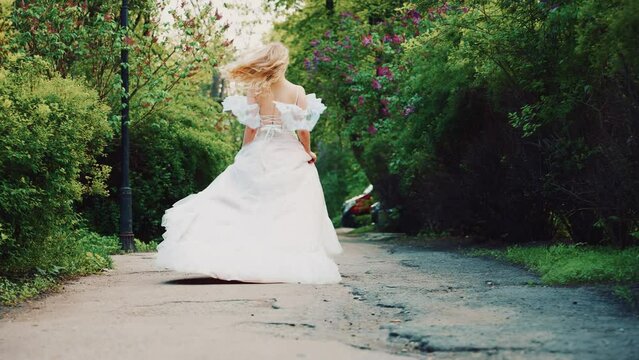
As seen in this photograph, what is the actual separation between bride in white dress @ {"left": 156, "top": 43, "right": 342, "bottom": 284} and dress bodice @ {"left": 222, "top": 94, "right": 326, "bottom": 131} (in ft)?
0.03

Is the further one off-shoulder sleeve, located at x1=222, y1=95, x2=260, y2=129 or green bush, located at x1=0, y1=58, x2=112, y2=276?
off-shoulder sleeve, located at x1=222, y1=95, x2=260, y2=129

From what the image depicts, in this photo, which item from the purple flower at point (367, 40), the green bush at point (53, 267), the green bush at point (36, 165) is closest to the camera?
the green bush at point (53, 267)

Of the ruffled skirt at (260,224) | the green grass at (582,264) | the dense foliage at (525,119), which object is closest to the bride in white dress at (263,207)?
the ruffled skirt at (260,224)

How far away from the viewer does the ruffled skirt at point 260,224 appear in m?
8.67

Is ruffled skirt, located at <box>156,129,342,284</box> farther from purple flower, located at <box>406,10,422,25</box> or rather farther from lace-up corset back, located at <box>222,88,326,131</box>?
purple flower, located at <box>406,10,422,25</box>

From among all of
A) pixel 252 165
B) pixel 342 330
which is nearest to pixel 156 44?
pixel 252 165

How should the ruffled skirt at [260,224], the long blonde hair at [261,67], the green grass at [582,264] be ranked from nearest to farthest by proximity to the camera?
1. the green grass at [582,264]
2. the ruffled skirt at [260,224]
3. the long blonde hair at [261,67]

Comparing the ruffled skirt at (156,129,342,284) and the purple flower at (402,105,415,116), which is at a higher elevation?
the purple flower at (402,105,415,116)

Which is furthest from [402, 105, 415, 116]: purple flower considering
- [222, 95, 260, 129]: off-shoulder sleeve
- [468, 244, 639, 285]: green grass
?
[222, 95, 260, 129]: off-shoulder sleeve

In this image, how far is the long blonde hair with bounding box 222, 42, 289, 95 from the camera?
9.26m

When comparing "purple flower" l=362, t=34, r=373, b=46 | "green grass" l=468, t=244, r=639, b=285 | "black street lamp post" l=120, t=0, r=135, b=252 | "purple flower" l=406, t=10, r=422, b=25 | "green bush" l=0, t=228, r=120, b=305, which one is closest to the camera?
"green bush" l=0, t=228, r=120, b=305

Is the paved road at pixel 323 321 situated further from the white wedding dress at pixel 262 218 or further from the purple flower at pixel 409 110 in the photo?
the purple flower at pixel 409 110

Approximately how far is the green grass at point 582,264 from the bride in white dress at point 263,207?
7.00ft

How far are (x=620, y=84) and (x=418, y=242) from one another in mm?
10420
